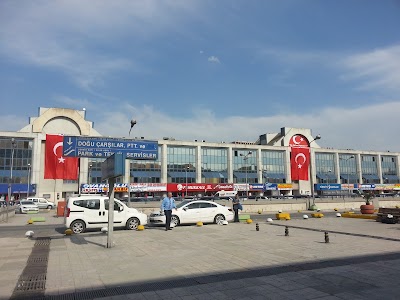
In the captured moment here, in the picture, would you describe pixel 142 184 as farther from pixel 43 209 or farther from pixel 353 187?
pixel 353 187

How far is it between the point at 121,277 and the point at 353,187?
93551 millimetres

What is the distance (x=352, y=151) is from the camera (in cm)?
9450

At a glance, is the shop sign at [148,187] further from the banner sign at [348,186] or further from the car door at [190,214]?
the car door at [190,214]

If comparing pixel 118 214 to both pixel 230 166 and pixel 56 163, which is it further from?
pixel 230 166

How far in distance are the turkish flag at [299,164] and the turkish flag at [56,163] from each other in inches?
2069

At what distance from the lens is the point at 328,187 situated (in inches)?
3406

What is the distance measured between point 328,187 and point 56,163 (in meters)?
66.6

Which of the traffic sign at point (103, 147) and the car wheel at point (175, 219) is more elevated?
the traffic sign at point (103, 147)

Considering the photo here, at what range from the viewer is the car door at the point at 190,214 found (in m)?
18.4

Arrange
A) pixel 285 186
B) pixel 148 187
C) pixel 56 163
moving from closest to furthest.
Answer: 1. pixel 56 163
2. pixel 148 187
3. pixel 285 186

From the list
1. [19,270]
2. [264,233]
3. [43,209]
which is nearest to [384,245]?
[264,233]

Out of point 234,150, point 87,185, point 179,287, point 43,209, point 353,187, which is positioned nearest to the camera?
point 179,287

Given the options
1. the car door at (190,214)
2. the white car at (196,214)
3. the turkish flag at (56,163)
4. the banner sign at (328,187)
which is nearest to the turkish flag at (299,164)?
the banner sign at (328,187)

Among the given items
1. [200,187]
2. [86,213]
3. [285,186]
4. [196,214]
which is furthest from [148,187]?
[86,213]
